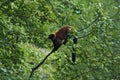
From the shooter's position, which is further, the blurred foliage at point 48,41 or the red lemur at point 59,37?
the red lemur at point 59,37

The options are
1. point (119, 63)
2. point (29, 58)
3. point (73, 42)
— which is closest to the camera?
point (73, 42)

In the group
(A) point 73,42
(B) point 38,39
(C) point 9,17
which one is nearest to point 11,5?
(C) point 9,17

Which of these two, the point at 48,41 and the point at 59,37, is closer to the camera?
the point at 59,37

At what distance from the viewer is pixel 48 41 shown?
503 centimetres

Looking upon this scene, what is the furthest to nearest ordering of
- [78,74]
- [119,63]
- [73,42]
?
1. [119,63]
2. [78,74]
3. [73,42]

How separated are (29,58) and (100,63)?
1.02m

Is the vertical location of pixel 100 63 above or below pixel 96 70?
above

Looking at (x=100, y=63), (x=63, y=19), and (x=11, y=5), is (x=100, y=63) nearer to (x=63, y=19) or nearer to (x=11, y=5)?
(x=63, y=19)

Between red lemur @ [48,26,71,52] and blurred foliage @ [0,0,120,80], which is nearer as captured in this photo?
blurred foliage @ [0,0,120,80]

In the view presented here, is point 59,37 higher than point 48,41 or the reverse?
higher

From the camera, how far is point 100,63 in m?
4.77

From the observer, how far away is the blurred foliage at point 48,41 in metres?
4.22

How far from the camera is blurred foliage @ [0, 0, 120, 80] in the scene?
13.9 feet

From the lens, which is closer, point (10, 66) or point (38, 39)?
point (10, 66)
